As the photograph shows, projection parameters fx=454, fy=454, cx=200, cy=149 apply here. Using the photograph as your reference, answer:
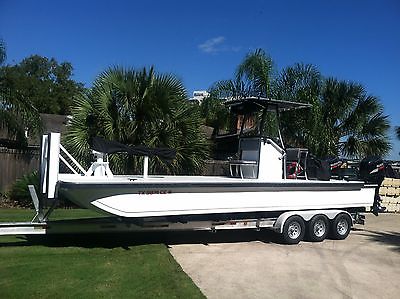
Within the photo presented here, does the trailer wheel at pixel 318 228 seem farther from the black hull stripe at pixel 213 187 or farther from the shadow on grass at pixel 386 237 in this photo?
the shadow on grass at pixel 386 237

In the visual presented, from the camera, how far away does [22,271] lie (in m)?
6.71

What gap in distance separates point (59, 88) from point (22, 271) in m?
53.9

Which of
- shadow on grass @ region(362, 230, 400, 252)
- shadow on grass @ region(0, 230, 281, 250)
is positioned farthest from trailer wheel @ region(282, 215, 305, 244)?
shadow on grass @ region(362, 230, 400, 252)

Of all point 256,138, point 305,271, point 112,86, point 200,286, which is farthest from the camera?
point 112,86

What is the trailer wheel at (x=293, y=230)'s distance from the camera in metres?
9.88

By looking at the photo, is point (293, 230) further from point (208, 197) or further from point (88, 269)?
point (88, 269)

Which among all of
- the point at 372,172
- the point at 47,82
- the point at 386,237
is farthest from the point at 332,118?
the point at 47,82

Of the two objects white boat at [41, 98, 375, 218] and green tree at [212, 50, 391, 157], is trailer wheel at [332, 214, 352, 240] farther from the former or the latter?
green tree at [212, 50, 391, 157]

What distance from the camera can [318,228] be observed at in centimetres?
1051

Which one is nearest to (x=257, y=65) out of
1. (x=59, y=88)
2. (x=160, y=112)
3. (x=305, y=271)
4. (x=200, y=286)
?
(x=160, y=112)

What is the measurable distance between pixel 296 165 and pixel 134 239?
4280 millimetres

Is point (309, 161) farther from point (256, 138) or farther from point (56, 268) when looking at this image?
point (56, 268)

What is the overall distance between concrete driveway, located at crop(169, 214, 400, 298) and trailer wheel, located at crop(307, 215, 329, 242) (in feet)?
0.68

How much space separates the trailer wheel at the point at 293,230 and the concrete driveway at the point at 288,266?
168 millimetres
